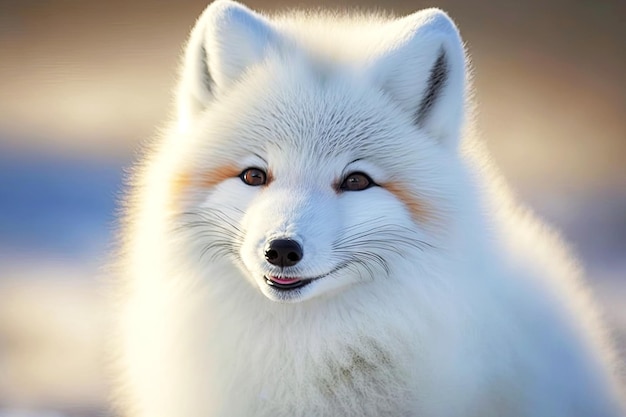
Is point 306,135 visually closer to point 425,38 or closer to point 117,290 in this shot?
point 425,38

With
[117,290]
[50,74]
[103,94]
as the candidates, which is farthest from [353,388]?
[50,74]

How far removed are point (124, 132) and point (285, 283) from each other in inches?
37.9

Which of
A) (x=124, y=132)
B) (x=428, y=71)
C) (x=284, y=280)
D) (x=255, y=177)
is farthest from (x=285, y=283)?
(x=124, y=132)

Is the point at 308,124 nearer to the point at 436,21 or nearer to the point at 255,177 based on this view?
the point at 255,177

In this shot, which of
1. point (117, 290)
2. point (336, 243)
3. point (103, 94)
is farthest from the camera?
point (103, 94)

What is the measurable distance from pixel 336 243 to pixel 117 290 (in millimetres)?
554

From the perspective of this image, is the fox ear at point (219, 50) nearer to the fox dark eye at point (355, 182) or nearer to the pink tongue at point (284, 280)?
the fox dark eye at point (355, 182)

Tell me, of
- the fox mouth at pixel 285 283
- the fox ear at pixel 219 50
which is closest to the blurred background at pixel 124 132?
the fox ear at pixel 219 50

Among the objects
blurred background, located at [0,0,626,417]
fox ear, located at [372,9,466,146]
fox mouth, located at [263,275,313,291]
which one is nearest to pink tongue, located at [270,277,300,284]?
fox mouth, located at [263,275,313,291]

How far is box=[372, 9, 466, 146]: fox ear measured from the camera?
118 cm

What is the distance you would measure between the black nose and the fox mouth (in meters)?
0.05

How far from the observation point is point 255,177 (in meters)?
1.13

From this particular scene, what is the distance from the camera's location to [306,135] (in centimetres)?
112

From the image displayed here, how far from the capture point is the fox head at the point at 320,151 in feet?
3.47
